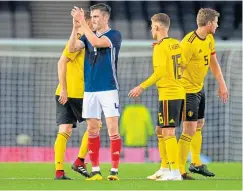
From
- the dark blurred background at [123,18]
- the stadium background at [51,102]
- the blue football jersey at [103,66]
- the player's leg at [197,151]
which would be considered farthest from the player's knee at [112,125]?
the dark blurred background at [123,18]

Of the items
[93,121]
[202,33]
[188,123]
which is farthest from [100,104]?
[202,33]

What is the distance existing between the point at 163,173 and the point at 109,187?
4.14 feet

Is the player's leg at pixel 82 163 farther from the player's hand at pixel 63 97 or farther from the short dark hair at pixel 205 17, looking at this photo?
the short dark hair at pixel 205 17

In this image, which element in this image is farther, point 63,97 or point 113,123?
point 63,97

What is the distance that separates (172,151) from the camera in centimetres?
769

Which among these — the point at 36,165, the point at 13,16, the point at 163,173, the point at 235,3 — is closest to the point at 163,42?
the point at 163,173

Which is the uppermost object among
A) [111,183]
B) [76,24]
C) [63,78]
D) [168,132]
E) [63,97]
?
[76,24]

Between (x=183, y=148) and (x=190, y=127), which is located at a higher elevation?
(x=190, y=127)

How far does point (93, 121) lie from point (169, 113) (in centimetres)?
65

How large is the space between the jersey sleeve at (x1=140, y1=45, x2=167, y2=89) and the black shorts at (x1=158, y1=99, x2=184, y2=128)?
29 cm

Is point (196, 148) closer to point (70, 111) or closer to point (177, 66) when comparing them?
point (177, 66)

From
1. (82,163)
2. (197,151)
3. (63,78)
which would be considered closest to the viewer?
(63,78)

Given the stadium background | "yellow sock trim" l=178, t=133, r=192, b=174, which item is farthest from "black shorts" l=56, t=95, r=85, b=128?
the stadium background

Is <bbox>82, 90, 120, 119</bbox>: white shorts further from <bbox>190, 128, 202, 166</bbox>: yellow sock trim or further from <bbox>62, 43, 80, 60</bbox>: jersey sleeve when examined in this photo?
<bbox>190, 128, 202, 166</bbox>: yellow sock trim
